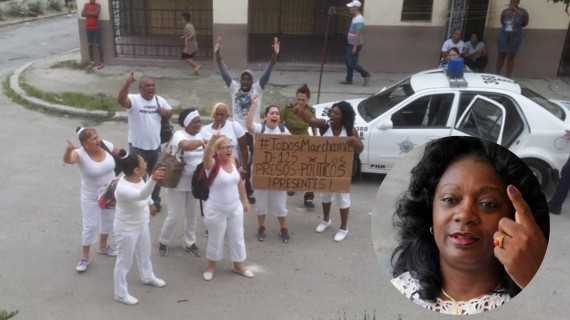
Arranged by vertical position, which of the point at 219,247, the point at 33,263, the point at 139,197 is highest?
the point at 139,197

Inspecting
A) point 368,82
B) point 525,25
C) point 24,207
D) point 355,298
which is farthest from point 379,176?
point 525,25

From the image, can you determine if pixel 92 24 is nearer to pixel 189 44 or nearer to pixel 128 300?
pixel 189 44

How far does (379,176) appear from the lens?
7660 mm

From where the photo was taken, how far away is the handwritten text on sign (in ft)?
18.6

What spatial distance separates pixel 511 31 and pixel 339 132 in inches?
318

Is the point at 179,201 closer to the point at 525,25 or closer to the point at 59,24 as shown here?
the point at 525,25

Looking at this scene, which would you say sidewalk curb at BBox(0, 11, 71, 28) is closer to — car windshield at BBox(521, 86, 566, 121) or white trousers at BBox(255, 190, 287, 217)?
white trousers at BBox(255, 190, 287, 217)

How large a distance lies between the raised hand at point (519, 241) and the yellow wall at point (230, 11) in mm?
12553

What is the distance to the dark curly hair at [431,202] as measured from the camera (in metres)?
1.17

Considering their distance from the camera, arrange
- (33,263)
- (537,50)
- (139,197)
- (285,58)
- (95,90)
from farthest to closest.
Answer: (285,58), (537,50), (95,90), (33,263), (139,197)

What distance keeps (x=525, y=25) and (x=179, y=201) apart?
9.90 metres

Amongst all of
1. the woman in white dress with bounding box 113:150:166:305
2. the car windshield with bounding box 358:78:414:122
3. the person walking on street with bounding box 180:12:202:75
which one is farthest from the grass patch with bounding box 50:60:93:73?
the woman in white dress with bounding box 113:150:166:305

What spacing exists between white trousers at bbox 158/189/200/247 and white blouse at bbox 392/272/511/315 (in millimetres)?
4314

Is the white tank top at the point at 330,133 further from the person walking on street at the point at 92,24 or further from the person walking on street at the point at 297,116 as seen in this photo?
the person walking on street at the point at 92,24
